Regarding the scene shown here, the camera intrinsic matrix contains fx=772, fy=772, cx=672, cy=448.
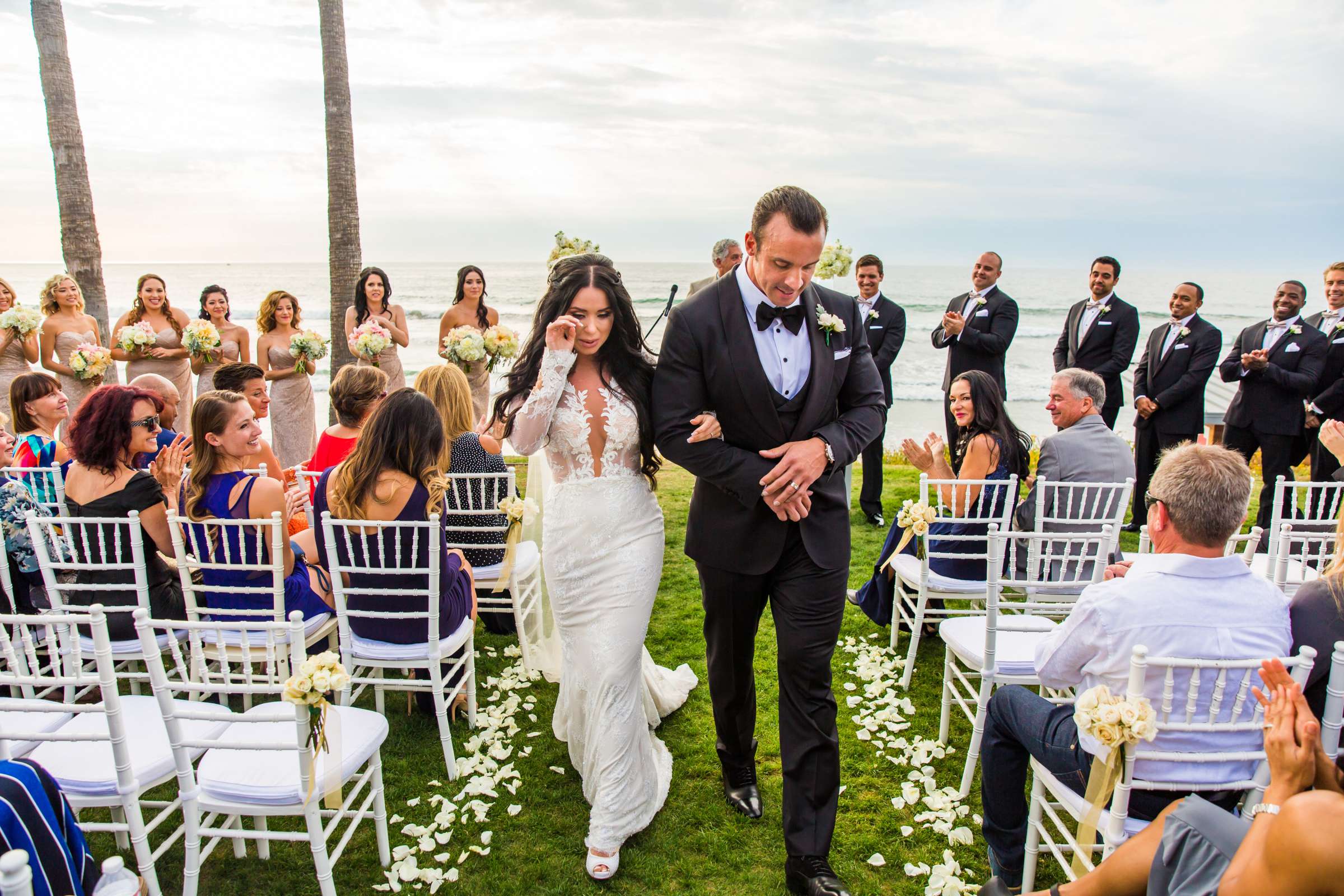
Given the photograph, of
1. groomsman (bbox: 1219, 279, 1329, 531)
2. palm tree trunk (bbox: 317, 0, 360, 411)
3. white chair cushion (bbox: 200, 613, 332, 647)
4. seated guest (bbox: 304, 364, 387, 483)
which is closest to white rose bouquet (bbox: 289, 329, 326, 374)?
palm tree trunk (bbox: 317, 0, 360, 411)

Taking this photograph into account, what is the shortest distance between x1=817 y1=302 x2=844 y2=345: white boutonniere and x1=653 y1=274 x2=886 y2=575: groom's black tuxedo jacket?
2 centimetres

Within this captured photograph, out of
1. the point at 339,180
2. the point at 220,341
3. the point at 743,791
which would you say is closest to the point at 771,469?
the point at 743,791

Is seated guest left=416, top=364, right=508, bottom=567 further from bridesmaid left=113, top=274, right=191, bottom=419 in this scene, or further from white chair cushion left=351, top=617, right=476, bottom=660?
bridesmaid left=113, top=274, right=191, bottom=419

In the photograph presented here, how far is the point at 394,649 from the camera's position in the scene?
3666mm

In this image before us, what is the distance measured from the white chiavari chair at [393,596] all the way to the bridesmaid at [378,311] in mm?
4477

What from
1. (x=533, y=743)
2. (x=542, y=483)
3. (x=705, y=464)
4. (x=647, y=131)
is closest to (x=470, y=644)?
(x=533, y=743)

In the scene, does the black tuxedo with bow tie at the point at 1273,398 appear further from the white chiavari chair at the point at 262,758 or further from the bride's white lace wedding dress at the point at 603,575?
the white chiavari chair at the point at 262,758

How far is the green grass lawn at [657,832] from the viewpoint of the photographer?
2.96 metres

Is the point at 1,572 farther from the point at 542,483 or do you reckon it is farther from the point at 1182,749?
the point at 1182,749

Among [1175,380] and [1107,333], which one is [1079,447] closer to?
[1107,333]

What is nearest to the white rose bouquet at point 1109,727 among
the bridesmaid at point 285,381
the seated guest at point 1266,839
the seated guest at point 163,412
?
the seated guest at point 1266,839

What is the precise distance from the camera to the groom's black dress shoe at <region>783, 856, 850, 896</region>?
2771mm

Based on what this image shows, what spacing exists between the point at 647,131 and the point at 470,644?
3869 cm

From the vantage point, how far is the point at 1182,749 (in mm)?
2277
